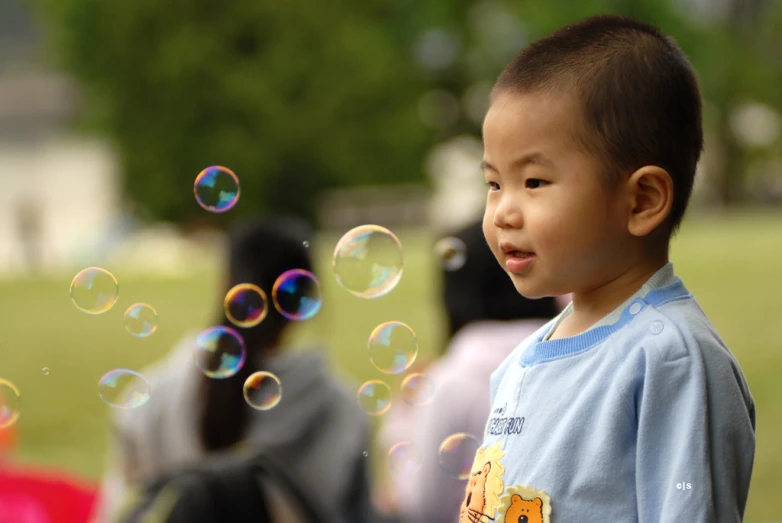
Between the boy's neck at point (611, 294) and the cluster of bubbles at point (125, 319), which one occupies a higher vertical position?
the boy's neck at point (611, 294)

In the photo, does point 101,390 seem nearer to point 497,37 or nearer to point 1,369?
point 1,369

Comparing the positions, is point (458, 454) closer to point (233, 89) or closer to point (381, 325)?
point (381, 325)

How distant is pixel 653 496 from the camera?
1138 mm

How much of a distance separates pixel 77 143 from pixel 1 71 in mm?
4978

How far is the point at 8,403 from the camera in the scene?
8.02 ft

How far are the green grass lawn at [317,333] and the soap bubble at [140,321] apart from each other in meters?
2.53

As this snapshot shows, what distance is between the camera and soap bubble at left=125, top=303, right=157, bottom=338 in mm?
2184

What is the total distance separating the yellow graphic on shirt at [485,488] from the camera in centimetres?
123

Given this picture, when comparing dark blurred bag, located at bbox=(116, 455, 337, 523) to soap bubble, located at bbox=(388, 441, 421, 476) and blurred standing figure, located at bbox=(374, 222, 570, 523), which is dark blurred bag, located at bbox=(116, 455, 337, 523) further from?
blurred standing figure, located at bbox=(374, 222, 570, 523)

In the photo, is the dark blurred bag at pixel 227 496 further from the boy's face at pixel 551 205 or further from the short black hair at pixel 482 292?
the boy's face at pixel 551 205

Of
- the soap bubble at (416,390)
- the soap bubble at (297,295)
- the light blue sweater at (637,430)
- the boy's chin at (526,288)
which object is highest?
the boy's chin at (526,288)

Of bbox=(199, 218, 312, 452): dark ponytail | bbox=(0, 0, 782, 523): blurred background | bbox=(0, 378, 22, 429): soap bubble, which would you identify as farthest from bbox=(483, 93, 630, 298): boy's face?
bbox=(0, 0, 782, 523): blurred background

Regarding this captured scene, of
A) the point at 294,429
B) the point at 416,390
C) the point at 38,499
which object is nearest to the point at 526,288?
the point at 416,390

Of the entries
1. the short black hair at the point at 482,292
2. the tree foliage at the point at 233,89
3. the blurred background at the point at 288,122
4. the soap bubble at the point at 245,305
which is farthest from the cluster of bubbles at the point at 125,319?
the tree foliage at the point at 233,89
